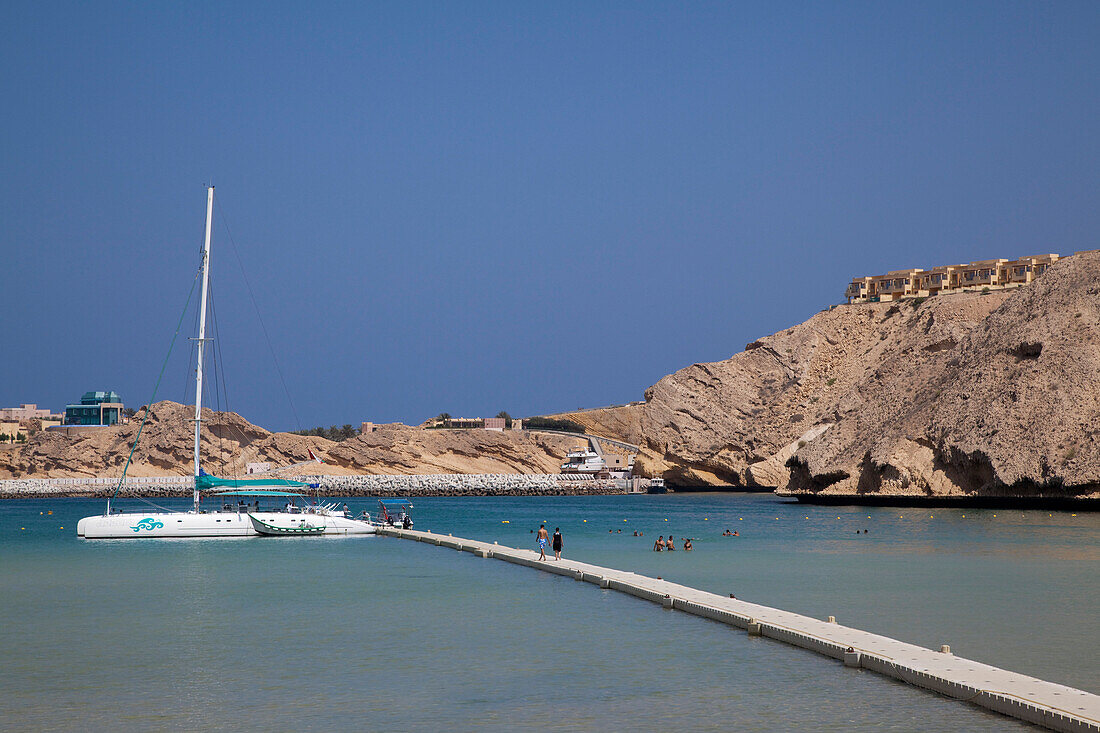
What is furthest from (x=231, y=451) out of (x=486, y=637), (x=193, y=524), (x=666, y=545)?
(x=486, y=637)

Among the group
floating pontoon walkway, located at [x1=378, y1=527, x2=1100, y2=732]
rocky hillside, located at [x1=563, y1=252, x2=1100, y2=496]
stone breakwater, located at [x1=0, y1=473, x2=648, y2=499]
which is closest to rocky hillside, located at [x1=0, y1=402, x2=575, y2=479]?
stone breakwater, located at [x1=0, y1=473, x2=648, y2=499]

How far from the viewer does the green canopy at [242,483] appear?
50.1m

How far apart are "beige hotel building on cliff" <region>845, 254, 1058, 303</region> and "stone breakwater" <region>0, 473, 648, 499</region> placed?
144 feet

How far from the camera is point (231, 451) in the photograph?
477ft

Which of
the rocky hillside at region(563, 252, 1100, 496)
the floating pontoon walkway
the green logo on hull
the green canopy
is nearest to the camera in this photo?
the floating pontoon walkway

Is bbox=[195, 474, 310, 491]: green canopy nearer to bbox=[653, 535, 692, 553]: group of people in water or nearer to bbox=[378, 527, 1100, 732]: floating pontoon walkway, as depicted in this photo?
bbox=[653, 535, 692, 553]: group of people in water

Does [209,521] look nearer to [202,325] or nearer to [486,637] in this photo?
[202,325]

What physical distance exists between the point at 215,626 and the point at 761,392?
115 m

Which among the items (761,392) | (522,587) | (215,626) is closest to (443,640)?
(215,626)

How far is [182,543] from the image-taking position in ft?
160

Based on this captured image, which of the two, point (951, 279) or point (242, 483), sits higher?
point (951, 279)

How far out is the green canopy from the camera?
50.1m

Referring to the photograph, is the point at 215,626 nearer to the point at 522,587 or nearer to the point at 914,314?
the point at 522,587

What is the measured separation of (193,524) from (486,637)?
33.5 metres
